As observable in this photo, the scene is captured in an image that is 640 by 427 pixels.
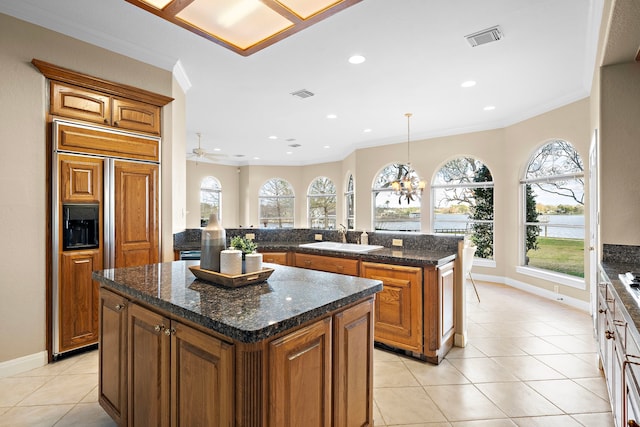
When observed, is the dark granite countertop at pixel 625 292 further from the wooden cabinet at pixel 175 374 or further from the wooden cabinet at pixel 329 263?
the wooden cabinet at pixel 329 263

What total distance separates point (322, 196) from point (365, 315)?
9.02 metres

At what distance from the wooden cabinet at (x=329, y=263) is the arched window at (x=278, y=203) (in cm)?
737

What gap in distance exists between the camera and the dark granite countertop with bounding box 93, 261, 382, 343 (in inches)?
44.4

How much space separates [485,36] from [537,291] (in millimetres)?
3996

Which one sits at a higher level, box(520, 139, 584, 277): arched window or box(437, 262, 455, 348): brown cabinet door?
box(520, 139, 584, 277): arched window

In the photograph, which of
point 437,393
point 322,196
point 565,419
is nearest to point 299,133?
point 322,196

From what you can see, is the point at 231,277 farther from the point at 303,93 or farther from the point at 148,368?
the point at 303,93

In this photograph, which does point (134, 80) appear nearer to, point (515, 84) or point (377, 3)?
point (377, 3)

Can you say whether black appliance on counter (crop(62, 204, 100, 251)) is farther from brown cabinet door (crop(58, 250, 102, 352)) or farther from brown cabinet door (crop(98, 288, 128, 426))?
brown cabinet door (crop(98, 288, 128, 426))

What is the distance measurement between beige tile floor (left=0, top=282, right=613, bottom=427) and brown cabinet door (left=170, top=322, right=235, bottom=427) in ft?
3.55

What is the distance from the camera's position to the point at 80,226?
2807 millimetres

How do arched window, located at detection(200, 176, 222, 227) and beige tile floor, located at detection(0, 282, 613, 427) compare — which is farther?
arched window, located at detection(200, 176, 222, 227)

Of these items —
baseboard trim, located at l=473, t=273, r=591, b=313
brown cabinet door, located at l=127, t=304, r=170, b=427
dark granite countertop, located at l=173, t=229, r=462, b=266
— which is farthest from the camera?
baseboard trim, located at l=473, t=273, r=591, b=313

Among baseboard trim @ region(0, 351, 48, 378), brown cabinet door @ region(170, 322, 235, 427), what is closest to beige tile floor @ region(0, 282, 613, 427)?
baseboard trim @ region(0, 351, 48, 378)
